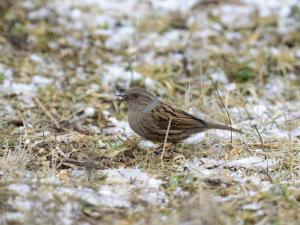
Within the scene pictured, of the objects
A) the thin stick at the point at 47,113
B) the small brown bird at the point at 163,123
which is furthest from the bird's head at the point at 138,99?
the thin stick at the point at 47,113

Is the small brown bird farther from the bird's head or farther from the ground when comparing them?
the ground

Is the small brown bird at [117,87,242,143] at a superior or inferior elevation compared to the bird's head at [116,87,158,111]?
inferior

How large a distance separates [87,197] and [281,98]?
11.7ft

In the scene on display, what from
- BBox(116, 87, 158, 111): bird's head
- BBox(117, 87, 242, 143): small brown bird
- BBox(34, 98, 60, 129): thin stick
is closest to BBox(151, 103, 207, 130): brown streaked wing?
BBox(117, 87, 242, 143): small brown bird

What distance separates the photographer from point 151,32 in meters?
8.25

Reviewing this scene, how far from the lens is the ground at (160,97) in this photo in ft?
12.6

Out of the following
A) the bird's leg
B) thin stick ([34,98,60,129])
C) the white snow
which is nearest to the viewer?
the bird's leg

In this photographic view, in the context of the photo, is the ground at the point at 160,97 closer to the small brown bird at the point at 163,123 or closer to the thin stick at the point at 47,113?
the thin stick at the point at 47,113

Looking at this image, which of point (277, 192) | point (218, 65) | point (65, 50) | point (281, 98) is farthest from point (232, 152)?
point (65, 50)

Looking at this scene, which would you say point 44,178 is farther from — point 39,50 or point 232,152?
point 39,50

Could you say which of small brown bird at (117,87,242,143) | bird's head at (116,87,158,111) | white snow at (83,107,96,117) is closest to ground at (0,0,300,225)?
white snow at (83,107,96,117)

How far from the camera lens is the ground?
386 cm

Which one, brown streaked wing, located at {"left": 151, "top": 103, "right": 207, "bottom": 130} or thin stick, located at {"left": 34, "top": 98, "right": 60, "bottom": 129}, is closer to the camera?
brown streaked wing, located at {"left": 151, "top": 103, "right": 207, "bottom": 130}

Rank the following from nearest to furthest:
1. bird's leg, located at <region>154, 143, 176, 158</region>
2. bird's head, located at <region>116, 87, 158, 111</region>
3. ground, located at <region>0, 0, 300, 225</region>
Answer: ground, located at <region>0, 0, 300, 225</region> < bird's leg, located at <region>154, 143, 176, 158</region> < bird's head, located at <region>116, 87, 158, 111</region>
